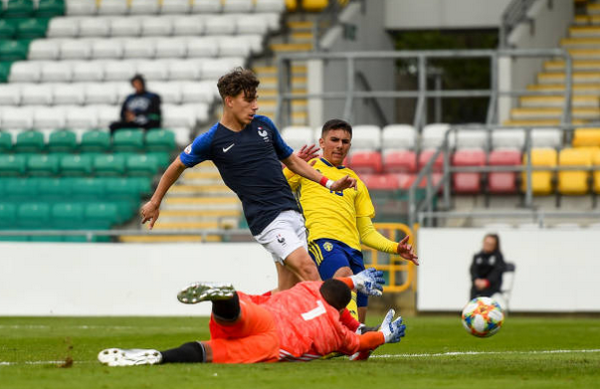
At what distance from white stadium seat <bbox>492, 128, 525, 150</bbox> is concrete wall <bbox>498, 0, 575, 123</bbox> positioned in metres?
3.11

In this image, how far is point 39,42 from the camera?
93.2 feet

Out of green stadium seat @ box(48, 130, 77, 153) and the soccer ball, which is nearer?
the soccer ball

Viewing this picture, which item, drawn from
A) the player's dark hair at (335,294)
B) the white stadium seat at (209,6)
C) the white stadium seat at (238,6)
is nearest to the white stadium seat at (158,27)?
the white stadium seat at (209,6)

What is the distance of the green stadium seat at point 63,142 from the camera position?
80.3 ft

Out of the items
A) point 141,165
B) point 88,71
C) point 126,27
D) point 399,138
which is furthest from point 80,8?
point 399,138

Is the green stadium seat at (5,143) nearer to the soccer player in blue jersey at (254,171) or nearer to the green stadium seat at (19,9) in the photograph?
the green stadium seat at (19,9)

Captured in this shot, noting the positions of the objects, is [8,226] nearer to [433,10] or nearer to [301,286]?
[433,10]

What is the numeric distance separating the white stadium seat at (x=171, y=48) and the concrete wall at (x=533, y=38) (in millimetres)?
7158

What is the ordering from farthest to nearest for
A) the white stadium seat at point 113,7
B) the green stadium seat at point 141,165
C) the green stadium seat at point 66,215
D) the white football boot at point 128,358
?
1. the white stadium seat at point 113,7
2. the green stadium seat at point 141,165
3. the green stadium seat at point 66,215
4. the white football boot at point 128,358

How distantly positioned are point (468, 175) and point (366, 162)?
197cm

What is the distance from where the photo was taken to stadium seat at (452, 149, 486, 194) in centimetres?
Result: 2130

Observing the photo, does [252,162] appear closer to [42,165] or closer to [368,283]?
[368,283]

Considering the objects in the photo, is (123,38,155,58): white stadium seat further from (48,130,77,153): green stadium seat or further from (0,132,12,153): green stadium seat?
(0,132,12,153): green stadium seat

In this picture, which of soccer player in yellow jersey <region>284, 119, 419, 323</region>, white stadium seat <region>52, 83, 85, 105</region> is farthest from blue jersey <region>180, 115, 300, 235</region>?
white stadium seat <region>52, 83, 85, 105</region>
